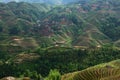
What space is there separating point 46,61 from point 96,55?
26.2 metres

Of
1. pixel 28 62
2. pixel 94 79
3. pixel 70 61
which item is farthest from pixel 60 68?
pixel 94 79

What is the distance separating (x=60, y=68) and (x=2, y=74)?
89.5ft

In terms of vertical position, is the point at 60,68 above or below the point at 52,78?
below

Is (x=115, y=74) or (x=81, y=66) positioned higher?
(x=115, y=74)

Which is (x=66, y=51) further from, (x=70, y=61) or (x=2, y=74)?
(x=2, y=74)

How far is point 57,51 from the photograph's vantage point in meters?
180

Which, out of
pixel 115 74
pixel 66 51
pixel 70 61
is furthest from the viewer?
pixel 66 51

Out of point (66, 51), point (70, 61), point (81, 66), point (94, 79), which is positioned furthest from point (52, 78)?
point (66, 51)

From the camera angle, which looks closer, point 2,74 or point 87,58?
point 2,74

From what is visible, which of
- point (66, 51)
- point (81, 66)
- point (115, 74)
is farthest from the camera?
point (66, 51)

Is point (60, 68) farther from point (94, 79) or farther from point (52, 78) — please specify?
point (94, 79)

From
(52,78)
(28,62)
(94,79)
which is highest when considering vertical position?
(94,79)

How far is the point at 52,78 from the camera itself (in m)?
90.1

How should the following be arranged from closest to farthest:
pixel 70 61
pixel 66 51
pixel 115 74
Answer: pixel 115 74
pixel 70 61
pixel 66 51
